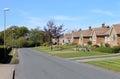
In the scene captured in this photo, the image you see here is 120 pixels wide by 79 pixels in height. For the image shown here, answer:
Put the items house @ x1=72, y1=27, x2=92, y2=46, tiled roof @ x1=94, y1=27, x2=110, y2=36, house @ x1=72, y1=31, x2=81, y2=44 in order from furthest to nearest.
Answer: house @ x1=72, y1=31, x2=81, y2=44 < house @ x1=72, y1=27, x2=92, y2=46 < tiled roof @ x1=94, y1=27, x2=110, y2=36

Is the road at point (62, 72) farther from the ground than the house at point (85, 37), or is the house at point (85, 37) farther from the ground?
the house at point (85, 37)

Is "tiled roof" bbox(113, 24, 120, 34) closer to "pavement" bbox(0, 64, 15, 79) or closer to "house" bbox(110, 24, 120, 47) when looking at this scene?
"house" bbox(110, 24, 120, 47)

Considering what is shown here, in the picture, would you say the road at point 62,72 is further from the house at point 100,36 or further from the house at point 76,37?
the house at point 76,37

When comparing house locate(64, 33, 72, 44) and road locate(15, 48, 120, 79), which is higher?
house locate(64, 33, 72, 44)

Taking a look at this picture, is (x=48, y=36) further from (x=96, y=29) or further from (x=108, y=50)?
(x=108, y=50)

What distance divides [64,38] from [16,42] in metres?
19.6

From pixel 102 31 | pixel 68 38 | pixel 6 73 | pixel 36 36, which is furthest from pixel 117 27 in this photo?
pixel 36 36

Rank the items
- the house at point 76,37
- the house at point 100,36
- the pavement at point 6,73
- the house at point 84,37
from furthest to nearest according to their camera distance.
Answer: the house at point 76,37
the house at point 84,37
the house at point 100,36
the pavement at point 6,73

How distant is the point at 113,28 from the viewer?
67.8 meters

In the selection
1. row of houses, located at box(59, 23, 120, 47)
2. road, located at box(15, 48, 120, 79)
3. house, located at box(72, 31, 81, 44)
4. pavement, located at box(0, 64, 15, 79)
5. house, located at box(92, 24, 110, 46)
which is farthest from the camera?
house, located at box(72, 31, 81, 44)

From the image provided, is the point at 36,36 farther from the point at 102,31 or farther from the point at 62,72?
the point at 62,72

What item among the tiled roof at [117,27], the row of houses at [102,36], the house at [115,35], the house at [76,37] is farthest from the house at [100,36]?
the house at [76,37]

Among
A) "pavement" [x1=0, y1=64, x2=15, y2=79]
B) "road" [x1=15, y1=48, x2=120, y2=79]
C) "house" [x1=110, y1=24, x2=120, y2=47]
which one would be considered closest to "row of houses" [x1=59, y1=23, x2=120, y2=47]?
"house" [x1=110, y1=24, x2=120, y2=47]

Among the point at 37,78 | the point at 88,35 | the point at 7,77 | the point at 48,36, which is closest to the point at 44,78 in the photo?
the point at 37,78
